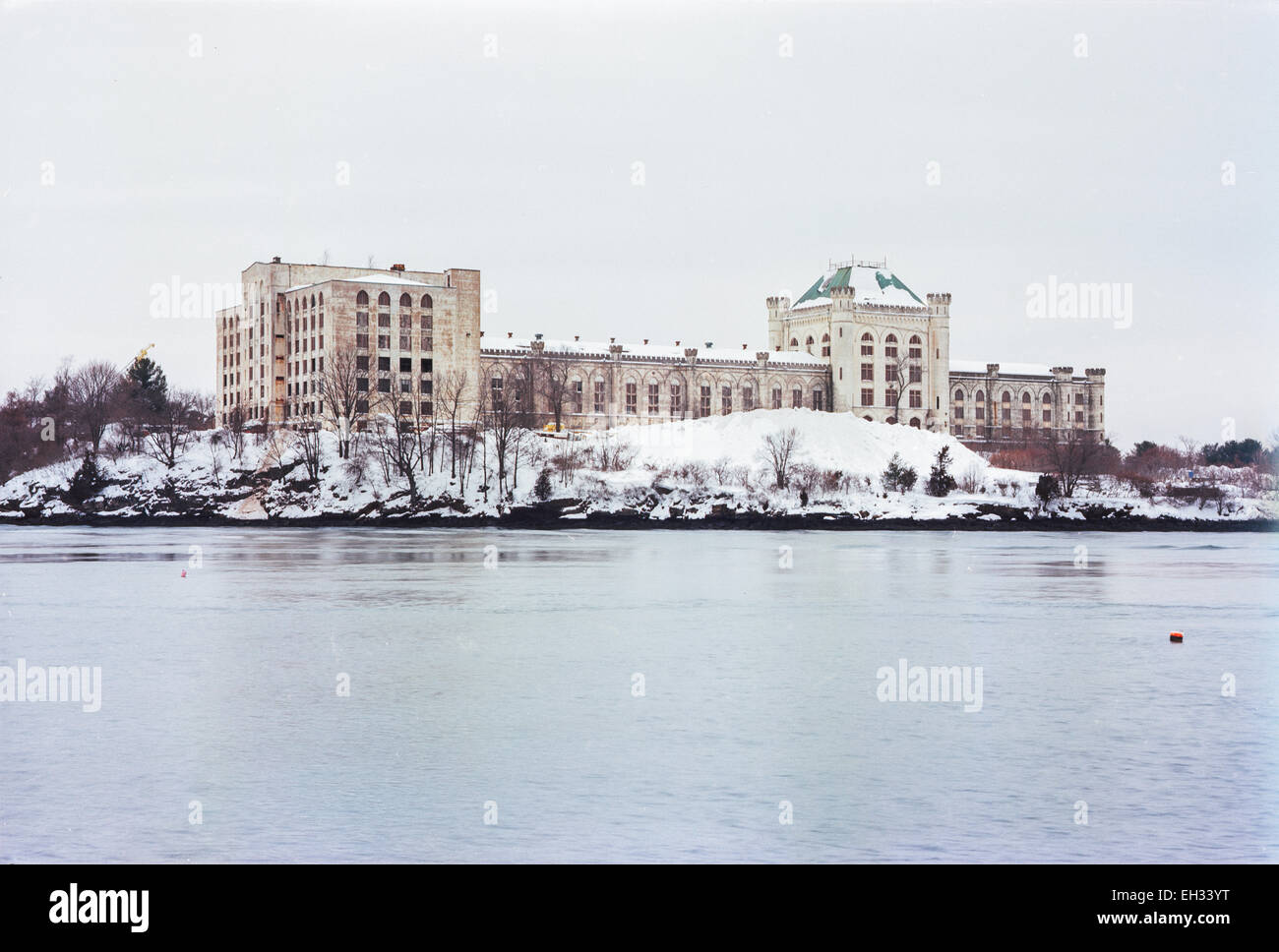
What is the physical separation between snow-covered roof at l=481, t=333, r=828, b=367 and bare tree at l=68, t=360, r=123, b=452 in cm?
3125

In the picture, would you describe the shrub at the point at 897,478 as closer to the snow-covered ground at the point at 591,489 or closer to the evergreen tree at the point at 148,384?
the snow-covered ground at the point at 591,489

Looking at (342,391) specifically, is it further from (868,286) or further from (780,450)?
(868,286)

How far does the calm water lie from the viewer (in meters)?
12.2

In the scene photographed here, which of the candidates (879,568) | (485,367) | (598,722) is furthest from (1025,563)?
(485,367)

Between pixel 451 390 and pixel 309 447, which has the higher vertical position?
pixel 451 390

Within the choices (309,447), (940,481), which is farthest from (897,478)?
(309,447)

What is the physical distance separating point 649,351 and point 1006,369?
142 ft

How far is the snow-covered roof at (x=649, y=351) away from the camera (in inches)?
5133

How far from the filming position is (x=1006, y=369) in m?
156

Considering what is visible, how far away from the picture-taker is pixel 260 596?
3441 cm

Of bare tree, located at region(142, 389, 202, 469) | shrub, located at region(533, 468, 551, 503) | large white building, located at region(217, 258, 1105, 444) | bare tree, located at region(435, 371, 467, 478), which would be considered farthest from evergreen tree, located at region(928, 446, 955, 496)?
bare tree, located at region(142, 389, 202, 469)

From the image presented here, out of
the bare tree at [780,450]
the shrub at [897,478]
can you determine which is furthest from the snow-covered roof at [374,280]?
the shrub at [897,478]
